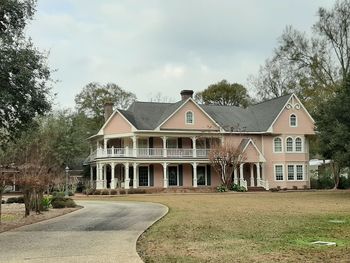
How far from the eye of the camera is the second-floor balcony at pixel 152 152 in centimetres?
4703

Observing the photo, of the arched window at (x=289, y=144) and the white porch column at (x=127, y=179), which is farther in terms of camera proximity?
the arched window at (x=289, y=144)

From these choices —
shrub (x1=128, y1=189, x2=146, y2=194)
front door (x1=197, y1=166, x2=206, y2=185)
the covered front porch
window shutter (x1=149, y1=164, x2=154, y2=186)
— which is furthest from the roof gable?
shrub (x1=128, y1=189, x2=146, y2=194)

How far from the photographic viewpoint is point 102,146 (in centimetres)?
5325

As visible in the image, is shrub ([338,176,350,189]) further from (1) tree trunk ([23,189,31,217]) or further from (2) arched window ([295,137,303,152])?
(1) tree trunk ([23,189,31,217])

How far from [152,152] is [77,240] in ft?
115

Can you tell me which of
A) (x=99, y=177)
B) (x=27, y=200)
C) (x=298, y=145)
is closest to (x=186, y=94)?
(x=99, y=177)

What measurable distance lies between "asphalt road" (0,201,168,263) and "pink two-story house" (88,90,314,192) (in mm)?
27946

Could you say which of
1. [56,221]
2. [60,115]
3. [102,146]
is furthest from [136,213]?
[60,115]

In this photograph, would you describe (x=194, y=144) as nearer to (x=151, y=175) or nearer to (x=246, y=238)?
(x=151, y=175)

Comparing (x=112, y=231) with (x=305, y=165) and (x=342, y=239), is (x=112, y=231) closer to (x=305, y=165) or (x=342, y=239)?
(x=342, y=239)

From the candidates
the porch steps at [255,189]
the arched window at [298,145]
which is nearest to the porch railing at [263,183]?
the porch steps at [255,189]

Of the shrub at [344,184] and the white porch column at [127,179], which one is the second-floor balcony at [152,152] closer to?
the white porch column at [127,179]

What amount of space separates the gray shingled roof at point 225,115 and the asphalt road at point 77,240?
29290mm

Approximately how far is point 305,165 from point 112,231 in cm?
3983
